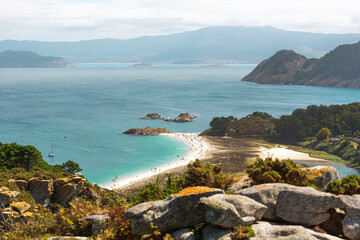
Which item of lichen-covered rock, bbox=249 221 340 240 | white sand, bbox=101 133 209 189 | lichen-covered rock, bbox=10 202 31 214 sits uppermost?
lichen-covered rock, bbox=249 221 340 240

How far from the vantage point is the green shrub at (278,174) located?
49.7 ft

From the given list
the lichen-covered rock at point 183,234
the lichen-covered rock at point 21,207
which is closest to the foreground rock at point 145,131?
the lichen-covered rock at point 21,207

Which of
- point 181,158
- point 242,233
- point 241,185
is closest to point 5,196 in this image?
point 241,185

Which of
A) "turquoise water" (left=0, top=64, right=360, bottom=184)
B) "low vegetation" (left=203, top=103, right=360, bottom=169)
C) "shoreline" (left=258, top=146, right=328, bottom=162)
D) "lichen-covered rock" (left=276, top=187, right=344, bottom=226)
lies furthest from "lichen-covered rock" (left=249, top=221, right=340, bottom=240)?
"low vegetation" (left=203, top=103, right=360, bottom=169)

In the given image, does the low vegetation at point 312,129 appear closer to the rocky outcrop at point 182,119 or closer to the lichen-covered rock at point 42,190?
the rocky outcrop at point 182,119

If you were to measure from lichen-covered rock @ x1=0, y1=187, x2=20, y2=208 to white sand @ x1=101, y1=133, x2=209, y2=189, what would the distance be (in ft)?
91.9

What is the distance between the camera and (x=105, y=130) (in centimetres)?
11244

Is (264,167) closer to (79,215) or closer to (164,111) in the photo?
(79,215)

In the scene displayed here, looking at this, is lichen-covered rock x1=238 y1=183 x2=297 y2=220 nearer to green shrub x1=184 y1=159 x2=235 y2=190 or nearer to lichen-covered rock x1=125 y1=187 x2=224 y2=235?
lichen-covered rock x1=125 y1=187 x2=224 y2=235

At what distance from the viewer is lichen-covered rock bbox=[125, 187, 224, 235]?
37.9 ft

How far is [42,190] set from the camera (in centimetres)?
2883

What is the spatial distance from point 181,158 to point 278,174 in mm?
66672

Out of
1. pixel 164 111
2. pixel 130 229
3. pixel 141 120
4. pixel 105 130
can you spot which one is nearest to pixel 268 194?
pixel 130 229

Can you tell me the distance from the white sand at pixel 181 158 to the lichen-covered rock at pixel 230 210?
143 feet
